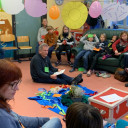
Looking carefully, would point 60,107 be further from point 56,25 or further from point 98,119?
point 56,25

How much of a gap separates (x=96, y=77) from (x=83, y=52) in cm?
91

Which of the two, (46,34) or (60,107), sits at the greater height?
(46,34)

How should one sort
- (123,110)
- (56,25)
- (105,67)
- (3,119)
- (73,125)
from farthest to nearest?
(56,25) < (105,67) < (123,110) < (73,125) < (3,119)

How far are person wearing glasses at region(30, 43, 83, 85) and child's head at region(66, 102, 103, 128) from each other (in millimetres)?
2575

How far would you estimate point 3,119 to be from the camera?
1.15 m

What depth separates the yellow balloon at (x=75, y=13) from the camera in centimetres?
438

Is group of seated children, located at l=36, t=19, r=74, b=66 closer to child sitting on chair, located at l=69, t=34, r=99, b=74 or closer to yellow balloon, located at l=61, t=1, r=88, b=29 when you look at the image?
child sitting on chair, located at l=69, t=34, r=99, b=74

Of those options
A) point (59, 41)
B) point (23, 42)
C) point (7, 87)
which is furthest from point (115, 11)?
point (7, 87)

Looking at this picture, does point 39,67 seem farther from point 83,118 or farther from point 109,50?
point 83,118

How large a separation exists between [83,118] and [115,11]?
3966 mm

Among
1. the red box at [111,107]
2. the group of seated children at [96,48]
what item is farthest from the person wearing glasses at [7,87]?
the group of seated children at [96,48]

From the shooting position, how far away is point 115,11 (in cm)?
472

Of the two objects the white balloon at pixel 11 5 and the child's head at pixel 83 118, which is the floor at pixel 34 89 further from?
the white balloon at pixel 11 5

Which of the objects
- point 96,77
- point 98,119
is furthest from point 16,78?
point 96,77
